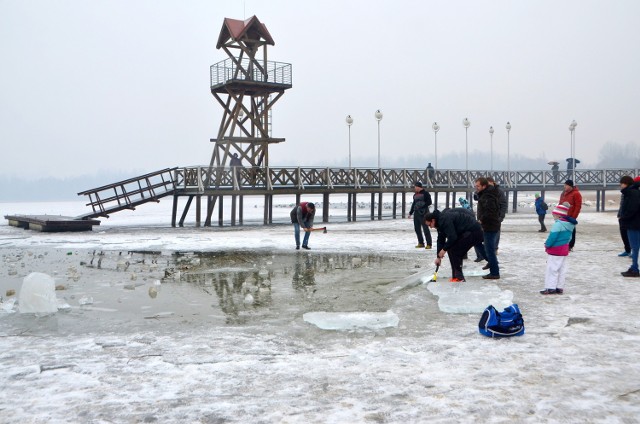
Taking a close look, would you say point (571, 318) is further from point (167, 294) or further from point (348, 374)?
point (167, 294)

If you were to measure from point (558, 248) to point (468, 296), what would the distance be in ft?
5.14

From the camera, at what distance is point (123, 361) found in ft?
17.1

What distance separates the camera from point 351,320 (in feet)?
21.7

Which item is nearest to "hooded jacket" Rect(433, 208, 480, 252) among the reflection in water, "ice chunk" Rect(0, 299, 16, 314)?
the reflection in water

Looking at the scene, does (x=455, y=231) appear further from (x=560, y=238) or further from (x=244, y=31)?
(x=244, y=31)

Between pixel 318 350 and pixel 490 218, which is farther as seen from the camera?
pixel 490 218

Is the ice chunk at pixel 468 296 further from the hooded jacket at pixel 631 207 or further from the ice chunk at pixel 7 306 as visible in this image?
the ice chunk at pixel 7 306

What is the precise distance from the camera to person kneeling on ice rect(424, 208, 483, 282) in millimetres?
8680

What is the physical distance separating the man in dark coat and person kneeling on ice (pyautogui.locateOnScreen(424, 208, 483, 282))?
21.6 inches

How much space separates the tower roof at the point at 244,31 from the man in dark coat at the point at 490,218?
23066 millimetres

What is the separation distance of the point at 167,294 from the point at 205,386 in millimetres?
4550

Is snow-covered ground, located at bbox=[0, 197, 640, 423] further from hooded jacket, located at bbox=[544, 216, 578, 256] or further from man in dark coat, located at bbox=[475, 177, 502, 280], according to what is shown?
hooded jacket, located at bbox=[544, 216, 578, 256]

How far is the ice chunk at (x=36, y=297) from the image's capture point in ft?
24.2

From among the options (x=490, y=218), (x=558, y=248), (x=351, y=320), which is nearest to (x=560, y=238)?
(x=558, y=248)
